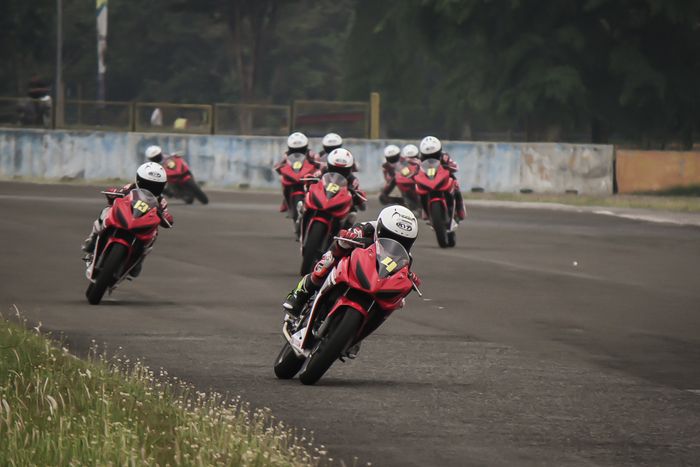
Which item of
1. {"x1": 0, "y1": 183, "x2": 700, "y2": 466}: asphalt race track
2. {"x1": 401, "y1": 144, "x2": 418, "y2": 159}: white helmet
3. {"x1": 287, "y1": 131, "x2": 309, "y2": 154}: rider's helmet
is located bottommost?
{"x1": 0, "y1": 183, "x2": 700, "y2": 466}: asphalt race track

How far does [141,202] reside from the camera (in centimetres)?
1584

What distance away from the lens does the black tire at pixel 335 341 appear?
10766 mm

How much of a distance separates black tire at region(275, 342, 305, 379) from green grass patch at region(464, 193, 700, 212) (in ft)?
79.9

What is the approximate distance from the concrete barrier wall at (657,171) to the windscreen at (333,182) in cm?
2126

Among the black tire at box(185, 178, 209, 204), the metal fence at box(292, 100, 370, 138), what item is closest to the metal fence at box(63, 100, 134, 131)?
the metal fence at box(292, 100, 370, 138)

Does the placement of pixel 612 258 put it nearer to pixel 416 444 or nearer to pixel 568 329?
pixel 568 329

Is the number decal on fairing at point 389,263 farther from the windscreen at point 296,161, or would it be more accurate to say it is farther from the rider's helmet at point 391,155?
the rider's helmet at point 391,155

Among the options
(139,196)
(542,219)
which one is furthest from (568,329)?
(542,219)

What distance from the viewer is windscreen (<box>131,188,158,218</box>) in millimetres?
15727

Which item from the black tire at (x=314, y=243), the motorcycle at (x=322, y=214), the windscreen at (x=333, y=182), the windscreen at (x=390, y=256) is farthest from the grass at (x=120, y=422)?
the windscreen at (x=333, y=182)

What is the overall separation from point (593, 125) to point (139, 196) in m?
35.8

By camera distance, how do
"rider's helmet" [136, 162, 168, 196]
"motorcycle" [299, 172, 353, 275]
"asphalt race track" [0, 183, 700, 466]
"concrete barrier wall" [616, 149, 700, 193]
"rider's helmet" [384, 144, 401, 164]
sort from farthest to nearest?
"concrete barrier wall" [616, 149, 700, 193] → "rider's helmet" [384, 144, 401, 164] → "motorcycle" [299, 172, 353, 275] → "rider's helmet" [136, 162, 168, 196] → "asphalt race track" [0, 183, 700, 466]

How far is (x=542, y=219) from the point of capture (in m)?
31.8

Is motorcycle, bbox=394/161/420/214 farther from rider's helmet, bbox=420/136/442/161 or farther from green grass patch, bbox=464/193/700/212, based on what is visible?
green grass patch, bbox=464/193/700/212
